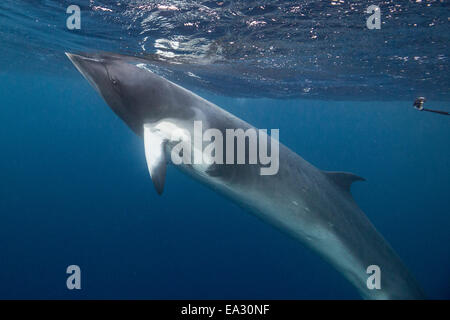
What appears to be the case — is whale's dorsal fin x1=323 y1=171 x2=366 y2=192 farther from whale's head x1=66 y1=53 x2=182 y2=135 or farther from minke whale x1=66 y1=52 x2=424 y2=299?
whale's head x1=66 y1=53 x2=182 y2=135

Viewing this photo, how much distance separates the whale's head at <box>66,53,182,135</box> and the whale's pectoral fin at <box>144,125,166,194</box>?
26cm

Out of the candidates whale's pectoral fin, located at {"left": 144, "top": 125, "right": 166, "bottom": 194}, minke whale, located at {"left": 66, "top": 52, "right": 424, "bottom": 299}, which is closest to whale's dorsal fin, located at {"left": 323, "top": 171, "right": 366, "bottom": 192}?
minke whale, located at {"left": 66, "top": 52, "right": 424, "bottom": 299}

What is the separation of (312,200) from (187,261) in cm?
1770

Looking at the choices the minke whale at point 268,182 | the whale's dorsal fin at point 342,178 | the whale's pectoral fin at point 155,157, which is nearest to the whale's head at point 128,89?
the minke whale at point 268,182

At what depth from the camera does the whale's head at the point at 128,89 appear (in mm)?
4000

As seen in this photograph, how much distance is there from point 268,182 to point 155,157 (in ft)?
7.16

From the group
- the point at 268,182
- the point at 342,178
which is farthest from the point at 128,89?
the point at 342,178

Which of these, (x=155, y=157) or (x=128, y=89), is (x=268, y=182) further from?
(x=128, y=89)

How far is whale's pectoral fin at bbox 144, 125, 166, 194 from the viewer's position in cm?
420

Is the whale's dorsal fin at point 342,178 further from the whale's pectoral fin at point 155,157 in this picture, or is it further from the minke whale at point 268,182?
the whale's pectoral fin at point 155,157

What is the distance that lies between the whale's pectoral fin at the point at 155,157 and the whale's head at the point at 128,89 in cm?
26

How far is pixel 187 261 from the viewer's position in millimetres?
21141
